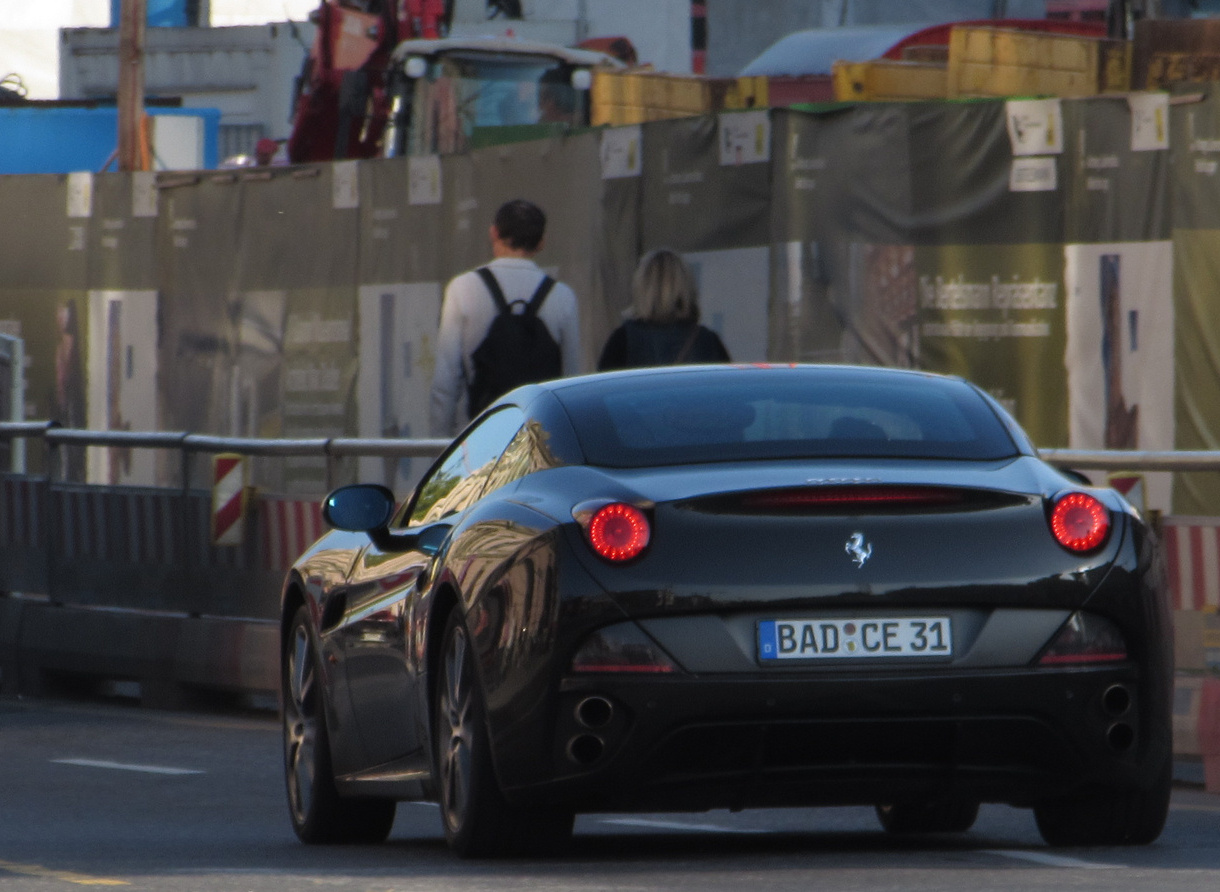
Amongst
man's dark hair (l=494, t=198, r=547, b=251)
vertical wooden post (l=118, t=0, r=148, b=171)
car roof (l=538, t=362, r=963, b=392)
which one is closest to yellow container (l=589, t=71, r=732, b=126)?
vertical wooden post (l=118, t=0, r=148, b=171)

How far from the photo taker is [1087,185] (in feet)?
56.2

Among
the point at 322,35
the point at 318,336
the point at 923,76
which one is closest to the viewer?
the point at 923,76

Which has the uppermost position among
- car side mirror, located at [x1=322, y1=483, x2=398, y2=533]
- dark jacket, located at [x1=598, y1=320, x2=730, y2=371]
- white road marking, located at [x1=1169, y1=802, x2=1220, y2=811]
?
dark jacket, located at [x1=598, y1=320, x2=730, y2=371]

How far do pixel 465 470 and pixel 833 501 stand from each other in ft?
4.94

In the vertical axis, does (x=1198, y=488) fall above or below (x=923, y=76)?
below

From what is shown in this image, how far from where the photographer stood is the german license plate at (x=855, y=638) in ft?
23.0

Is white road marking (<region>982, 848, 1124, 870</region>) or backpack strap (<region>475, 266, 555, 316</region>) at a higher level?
backpack strap (<region>475, 266, 555, 316</region>)

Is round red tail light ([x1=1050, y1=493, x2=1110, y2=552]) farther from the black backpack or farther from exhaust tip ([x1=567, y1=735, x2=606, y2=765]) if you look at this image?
the black backpack

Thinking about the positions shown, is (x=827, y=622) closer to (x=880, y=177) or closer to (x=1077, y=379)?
(x=1077, y=379)

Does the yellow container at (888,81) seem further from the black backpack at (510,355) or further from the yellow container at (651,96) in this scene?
the black backpack at (510,355)

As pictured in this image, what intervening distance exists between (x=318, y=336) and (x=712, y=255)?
21.6 ft

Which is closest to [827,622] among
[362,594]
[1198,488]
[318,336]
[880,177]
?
[362,594]

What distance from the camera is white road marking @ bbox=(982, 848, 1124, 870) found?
7.27 meters

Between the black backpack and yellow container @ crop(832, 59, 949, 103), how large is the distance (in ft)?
30.3
